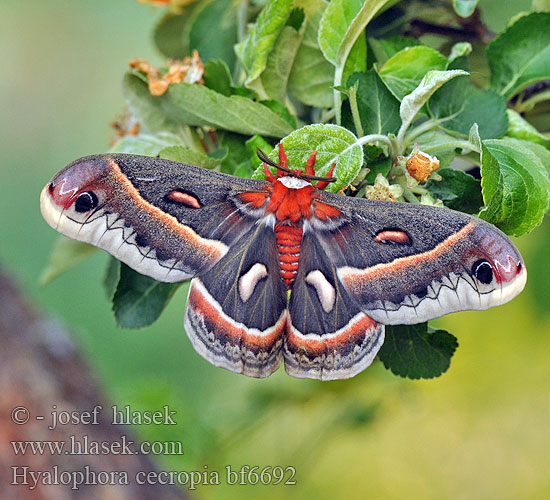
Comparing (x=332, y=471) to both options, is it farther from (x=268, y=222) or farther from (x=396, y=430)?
(x=268, y=222)

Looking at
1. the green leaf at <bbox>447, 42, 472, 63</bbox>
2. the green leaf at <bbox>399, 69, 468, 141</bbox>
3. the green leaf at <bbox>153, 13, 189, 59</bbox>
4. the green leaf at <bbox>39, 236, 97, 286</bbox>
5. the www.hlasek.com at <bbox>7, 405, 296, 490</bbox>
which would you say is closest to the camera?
the green leaf at <bbox>399, 69, 468, 141</bbox>

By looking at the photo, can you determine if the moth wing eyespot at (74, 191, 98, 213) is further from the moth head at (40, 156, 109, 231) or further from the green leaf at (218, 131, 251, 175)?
the green leaf at (218, 131, 251, 175)

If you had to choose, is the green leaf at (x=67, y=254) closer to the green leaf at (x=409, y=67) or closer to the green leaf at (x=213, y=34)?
the green leaf at (x=213, y=34)

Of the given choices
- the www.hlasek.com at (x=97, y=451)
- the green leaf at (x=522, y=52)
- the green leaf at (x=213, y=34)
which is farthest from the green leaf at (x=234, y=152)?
the www.hlasek.com at (x=97, y=451)

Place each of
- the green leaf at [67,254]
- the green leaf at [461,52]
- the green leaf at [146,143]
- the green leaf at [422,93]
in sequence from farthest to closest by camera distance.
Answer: the green leaf at [67,254] < the green leaf at [146,143] < the green leaf at [461,52] < the green leaf at [422,93]

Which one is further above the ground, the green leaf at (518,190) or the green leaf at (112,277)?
the green leaf at (518,190)

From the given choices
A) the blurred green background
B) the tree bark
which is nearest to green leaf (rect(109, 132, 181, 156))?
the blurred green background

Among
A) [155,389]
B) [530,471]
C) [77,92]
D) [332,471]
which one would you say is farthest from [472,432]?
[77,92]
